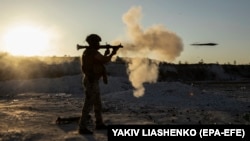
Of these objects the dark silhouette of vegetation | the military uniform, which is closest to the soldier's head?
the military uniform

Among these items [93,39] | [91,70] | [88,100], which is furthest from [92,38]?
[88,100]

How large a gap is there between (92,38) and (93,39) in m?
0.05

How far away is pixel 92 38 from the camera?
1292cm

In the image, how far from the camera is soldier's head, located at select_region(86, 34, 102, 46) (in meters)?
12.9

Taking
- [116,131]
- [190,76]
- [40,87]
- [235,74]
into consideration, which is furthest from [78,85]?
[235,74]

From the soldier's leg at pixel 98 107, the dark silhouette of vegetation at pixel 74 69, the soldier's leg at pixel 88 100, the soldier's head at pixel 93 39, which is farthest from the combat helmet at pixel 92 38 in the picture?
the dark silhouette of vegetation at pixel 74 69

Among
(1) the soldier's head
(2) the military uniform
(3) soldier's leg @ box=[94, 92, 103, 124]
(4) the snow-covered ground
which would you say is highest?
(1) the soldier's head

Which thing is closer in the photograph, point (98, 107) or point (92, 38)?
point (92, 38)

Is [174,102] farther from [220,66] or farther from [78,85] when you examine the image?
[220,66]

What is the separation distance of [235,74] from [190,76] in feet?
38.0

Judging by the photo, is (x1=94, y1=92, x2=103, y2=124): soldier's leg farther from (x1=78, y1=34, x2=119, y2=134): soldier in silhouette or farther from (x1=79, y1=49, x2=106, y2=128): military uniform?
(x1=79, y1=49, x2=106, y2=128): military uniform

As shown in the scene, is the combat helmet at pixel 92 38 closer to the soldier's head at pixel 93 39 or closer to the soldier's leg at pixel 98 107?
the soldier's head at pixel 93 39

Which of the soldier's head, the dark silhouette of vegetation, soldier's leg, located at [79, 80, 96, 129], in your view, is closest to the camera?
soldier's leg, located at [79, 80, 96, 129]

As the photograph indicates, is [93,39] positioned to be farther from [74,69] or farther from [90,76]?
[74,69]
